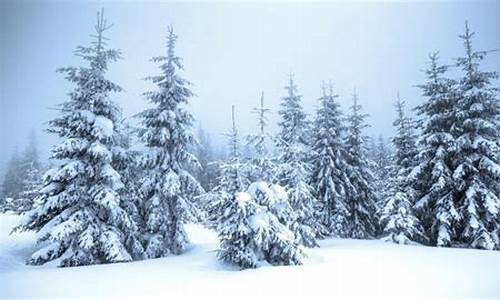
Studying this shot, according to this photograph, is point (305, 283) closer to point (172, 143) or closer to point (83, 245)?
point (83, 245)

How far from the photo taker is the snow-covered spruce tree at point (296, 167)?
19.4 m

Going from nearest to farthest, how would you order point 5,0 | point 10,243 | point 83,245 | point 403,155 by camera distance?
1. point 5,0
2. point 83,245
3. point 10,243
4. point 403,155

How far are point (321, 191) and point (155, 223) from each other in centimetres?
1384

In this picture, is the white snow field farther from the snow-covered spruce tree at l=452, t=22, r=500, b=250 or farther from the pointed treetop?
the pointed treetop

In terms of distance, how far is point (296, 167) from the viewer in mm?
19797

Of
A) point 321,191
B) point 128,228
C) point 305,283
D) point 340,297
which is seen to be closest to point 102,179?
point 128,228

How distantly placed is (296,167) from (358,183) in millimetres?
9804

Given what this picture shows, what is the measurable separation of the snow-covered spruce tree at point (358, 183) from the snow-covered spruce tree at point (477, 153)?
8454 millimetres

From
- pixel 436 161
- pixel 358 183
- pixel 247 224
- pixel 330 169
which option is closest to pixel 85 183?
pixel 247 224

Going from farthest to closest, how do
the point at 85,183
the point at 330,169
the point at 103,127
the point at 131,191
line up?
1. the point at 330,169
2. the point at 131,191
3. the point at 85,183
4. the point at 103,127

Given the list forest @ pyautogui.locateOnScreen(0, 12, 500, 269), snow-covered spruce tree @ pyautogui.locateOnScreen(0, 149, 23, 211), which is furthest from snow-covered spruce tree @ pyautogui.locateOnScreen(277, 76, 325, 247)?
snow-covered spruce tree @ pyautogui.locateOnScreen(0, 149, 23, 211)

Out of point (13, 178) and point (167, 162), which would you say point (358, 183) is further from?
point (13, 178)

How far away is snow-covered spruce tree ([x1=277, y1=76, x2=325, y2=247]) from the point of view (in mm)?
19406

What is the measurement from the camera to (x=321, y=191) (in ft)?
84.4
